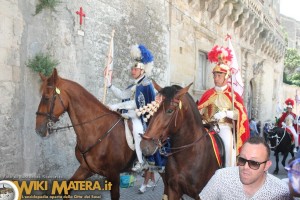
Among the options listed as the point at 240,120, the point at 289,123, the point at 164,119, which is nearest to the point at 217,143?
the point at 240,120

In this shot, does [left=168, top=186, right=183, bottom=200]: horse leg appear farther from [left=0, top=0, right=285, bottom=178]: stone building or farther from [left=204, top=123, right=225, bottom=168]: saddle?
[left=0, top=0, right=285, bottom=178]: stone building

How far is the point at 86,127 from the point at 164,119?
1.48m

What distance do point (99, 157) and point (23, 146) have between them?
6.68 feet

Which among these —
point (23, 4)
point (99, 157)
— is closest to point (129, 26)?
point (23, 4)

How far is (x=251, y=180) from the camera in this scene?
2.26 meters

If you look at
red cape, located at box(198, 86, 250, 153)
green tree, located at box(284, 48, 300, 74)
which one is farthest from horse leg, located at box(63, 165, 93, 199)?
green tree, located at box(284, 48, 300, 74)

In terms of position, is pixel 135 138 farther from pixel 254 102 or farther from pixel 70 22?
pixel 254 102

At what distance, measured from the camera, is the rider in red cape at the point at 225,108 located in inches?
191

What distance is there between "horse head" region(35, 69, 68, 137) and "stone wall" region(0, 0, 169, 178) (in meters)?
1.47

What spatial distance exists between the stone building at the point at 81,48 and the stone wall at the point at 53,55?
0.05ft

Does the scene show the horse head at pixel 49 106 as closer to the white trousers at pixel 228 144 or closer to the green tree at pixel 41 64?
the green tree at pixel 41 64

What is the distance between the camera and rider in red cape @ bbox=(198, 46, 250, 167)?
4848mm

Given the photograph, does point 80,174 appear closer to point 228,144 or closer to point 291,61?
point 228,144

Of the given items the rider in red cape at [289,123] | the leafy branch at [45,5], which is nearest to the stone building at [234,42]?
the rider in red cape at [289,123]
